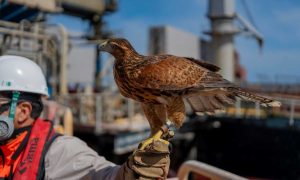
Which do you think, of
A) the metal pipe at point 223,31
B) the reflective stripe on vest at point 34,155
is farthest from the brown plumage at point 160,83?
the metal pipe at point 223,31

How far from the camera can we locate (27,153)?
2234mm

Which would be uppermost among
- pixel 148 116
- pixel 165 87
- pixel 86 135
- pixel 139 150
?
pixel 165 87

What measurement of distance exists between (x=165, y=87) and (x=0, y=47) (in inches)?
147

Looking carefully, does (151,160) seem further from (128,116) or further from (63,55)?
(128,116)

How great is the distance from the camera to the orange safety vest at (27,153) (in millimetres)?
2197

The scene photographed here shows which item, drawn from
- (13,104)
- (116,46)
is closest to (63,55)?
(13,104)

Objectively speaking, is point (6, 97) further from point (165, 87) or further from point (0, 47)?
point (0, 47)

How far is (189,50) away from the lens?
21156 millimetres

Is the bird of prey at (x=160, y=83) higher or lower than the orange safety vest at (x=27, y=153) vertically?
higher

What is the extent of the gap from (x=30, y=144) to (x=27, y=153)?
0.18 ft

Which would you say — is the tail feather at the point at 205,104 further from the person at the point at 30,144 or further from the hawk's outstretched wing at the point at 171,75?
the person at the point at 30,144

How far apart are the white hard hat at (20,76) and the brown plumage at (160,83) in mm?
842

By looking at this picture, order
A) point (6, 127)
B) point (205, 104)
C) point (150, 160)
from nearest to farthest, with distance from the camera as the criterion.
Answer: point (150, 160)
point (205, 104)
point (6, 127)

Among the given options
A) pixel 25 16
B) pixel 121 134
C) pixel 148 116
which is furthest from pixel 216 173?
pixel 121 134
